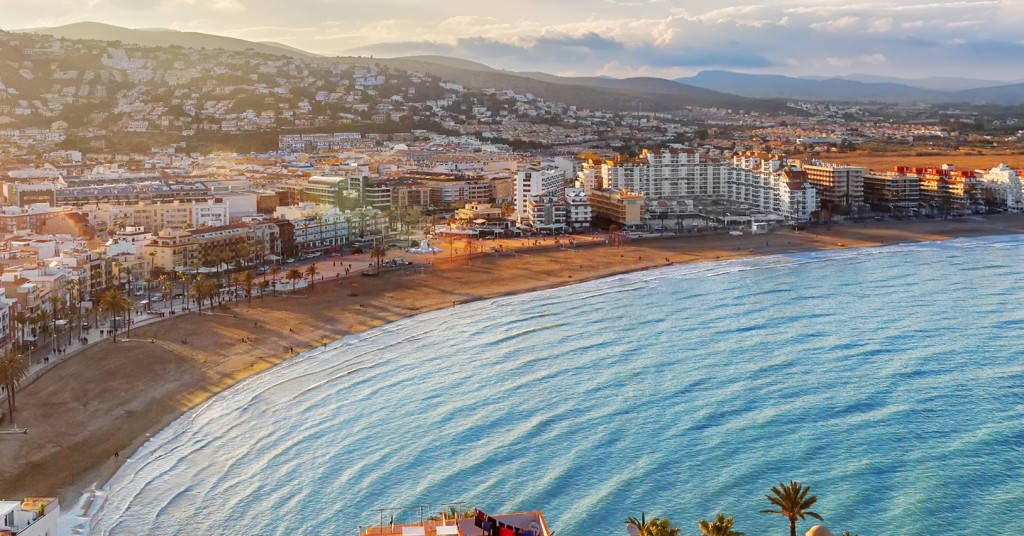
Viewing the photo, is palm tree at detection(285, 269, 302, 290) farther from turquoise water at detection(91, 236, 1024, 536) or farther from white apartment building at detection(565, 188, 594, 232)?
white apartment building at detection(565, 188, 594, 232)

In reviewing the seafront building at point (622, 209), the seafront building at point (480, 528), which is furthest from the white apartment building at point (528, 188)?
the seafront building at point (480, 528)

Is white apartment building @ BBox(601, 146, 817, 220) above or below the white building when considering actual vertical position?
above

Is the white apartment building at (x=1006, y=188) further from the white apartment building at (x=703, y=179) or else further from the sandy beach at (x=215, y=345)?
the sandy beach at (x=215, y=345)

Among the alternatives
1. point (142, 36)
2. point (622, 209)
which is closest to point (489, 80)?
point (142, 36)

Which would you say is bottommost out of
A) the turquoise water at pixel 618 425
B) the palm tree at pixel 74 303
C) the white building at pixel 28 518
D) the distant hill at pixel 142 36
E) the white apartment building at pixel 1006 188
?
the turquoise water at pixel 618 425

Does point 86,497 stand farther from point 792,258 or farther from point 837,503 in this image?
point 792,258

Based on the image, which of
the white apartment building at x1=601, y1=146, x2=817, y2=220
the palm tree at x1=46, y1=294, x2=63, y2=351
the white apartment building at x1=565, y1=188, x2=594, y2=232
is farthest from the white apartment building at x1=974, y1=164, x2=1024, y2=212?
the palm tree at x1=46, y1=294, x2=63, y2=351

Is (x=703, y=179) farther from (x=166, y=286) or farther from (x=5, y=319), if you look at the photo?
(x=5, y=319)
